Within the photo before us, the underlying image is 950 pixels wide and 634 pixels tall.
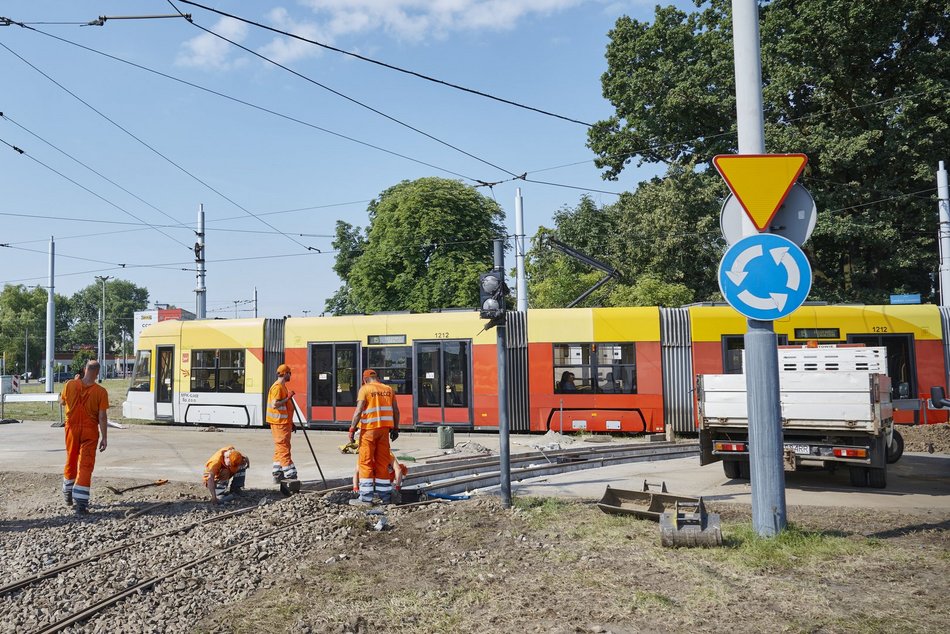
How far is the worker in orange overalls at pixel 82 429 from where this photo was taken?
25.8 feet

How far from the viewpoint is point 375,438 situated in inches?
317

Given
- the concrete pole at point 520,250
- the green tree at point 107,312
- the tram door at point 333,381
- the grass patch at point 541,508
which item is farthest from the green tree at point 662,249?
the green tree at point 107,312

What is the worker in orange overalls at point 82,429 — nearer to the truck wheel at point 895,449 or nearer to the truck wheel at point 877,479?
the truck wheel at point 877,479

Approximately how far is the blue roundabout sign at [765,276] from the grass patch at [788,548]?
6.23 ft

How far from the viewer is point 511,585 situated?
5.07m

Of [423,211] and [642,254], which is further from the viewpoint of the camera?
[423,211]

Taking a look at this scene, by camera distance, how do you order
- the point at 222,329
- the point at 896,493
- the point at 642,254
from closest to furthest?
1. the point at 896,493
2. the point at 222,329
3. the point at 642,254

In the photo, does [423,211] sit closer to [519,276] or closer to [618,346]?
[519,276]

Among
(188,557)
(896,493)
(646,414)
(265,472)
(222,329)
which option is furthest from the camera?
(222,329)

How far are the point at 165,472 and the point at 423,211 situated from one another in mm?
27129

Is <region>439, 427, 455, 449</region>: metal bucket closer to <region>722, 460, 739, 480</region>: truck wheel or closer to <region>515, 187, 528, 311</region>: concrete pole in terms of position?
<region>722, 460, 739, 480</region>: truck wheel

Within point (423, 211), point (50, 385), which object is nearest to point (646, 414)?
point (423, 211)

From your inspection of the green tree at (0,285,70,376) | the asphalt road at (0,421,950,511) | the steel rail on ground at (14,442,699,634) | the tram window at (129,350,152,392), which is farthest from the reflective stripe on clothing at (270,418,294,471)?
the green tree at (0,285,70,376)

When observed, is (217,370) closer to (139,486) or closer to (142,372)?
(142,372)
